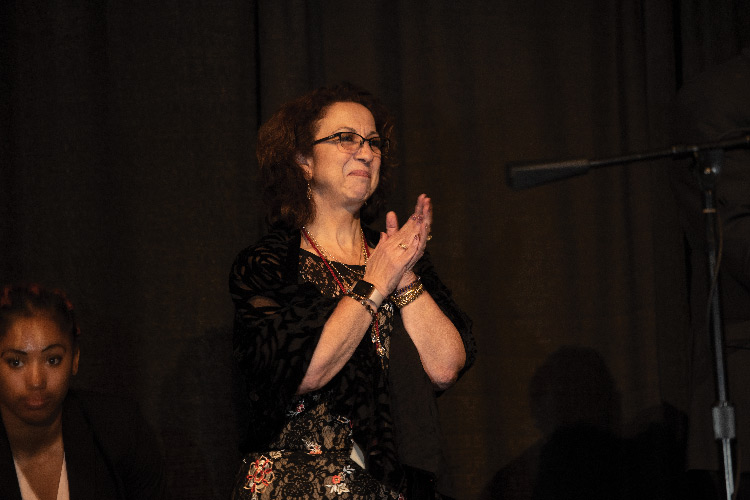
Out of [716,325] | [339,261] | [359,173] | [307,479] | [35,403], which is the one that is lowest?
[307,479]

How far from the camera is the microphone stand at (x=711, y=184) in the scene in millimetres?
1233

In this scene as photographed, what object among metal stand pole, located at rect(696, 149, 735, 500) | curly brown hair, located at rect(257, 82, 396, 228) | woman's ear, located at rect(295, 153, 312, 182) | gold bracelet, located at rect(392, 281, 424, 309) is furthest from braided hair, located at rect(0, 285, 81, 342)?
metal stand pole, located at rect(696, 149, 735, 500)

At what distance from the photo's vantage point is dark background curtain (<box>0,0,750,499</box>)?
2688mm

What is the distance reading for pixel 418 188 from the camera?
2.88m

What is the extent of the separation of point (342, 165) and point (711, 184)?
1003 mm

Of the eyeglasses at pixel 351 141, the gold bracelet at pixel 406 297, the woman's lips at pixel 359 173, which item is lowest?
the gold bracelet at pixel 406 297

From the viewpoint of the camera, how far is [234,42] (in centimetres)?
279

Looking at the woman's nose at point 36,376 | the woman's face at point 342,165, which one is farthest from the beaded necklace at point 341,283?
the woman's nose at point 36,376

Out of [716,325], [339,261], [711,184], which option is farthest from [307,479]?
[711,184]

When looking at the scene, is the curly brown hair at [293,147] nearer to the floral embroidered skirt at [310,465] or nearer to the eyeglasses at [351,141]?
the eyeglasses at [351,141]

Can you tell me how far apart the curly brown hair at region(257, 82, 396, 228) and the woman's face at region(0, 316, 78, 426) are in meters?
0.63

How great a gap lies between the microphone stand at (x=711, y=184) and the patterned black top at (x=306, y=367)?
2.20 feet

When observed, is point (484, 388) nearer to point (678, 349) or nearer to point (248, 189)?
point (678, 349)

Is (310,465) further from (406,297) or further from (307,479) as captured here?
(406,297)
